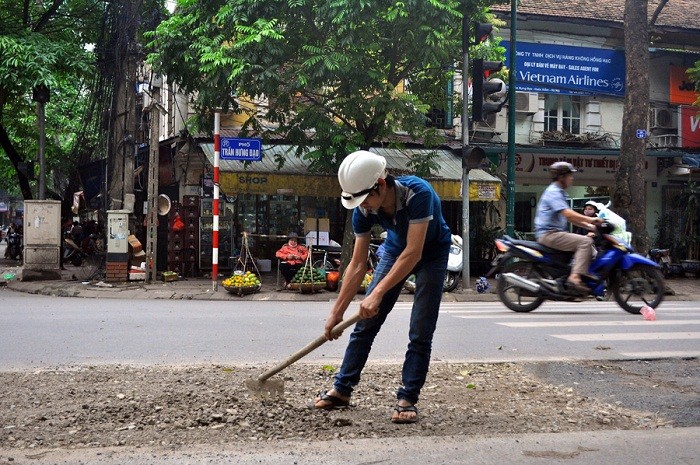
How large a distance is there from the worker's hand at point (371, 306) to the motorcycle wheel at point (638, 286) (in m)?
4.38

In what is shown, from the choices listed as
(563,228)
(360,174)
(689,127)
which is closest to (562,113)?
(689,127)

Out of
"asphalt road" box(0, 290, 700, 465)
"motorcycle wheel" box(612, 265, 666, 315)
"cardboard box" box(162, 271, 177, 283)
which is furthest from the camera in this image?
"cardboard box" box(162, 271, 177, 283)

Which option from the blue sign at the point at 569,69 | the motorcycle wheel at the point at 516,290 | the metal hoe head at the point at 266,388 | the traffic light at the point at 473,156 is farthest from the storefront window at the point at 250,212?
the metal hoe head at the point at 266,388

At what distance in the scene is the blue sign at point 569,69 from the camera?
21.1 meters

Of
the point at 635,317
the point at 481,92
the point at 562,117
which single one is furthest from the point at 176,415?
the point at 562,117

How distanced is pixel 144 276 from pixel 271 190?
3577 millimetres

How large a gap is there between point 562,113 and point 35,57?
14.2 meters

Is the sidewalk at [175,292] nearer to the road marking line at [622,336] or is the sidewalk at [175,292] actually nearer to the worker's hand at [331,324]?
the road marking line at [622,336]

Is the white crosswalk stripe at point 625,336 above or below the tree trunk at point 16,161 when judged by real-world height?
below

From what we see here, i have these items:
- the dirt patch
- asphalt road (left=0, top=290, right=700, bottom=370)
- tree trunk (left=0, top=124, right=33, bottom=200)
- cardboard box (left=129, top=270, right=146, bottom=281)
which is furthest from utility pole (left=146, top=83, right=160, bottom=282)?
the dirt patch

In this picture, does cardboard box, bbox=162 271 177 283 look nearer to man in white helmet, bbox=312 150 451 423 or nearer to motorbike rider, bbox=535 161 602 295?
motorbike rider, bbox=535 161 602 295

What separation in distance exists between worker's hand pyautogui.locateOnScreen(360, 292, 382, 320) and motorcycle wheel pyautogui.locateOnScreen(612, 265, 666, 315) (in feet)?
14.4

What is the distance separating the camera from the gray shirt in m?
7.18

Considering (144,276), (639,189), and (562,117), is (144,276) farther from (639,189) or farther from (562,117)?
(562,117)
